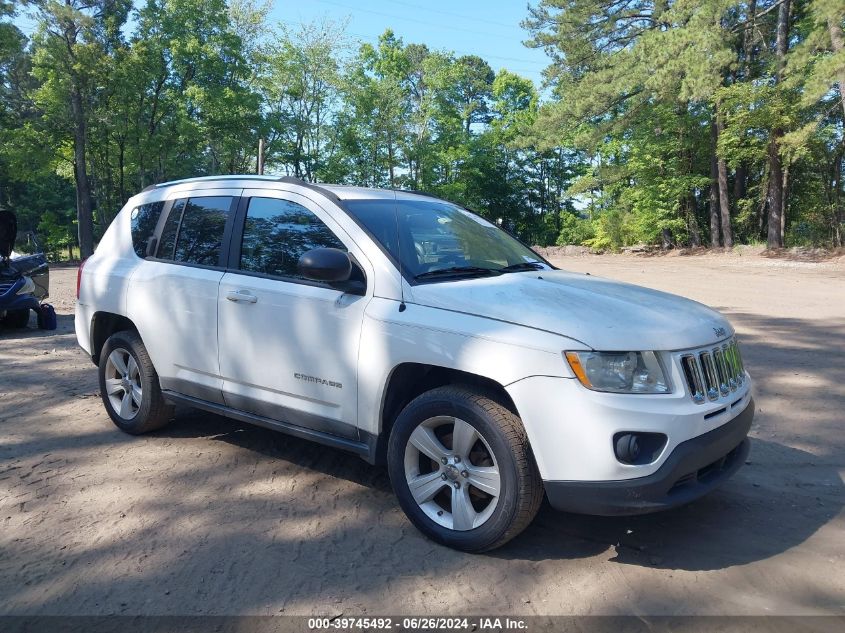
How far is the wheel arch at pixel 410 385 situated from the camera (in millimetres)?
3221

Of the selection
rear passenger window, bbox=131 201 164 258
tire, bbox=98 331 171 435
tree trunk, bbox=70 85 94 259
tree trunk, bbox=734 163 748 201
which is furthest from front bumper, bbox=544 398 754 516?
tree trunk, bbox=734 163 748 201

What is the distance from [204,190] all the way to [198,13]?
34.9 meters

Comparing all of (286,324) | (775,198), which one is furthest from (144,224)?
(775,198)

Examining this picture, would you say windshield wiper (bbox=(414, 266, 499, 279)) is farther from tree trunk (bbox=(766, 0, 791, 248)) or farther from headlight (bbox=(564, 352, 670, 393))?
tree trunk (bbox=(766, 0, 791, 248))

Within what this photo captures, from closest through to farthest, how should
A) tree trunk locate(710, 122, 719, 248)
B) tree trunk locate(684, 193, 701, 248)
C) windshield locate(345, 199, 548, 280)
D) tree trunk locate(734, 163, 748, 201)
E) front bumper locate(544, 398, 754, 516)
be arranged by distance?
front bumper locate(544, 398, 754, 516) < windshield locate(345, 199, 548, 280) < tree trunk locate(710, 122, 719, 248) < tree trunk locate(734, 163, 748, 201) < tree trunk locate(684, 193, 701, 248)

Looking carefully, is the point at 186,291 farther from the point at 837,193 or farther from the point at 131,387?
the point at 837,193

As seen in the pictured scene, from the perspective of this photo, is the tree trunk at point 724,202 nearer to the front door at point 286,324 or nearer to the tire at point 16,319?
Result: the tire at point 16,319

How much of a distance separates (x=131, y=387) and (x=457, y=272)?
2.82 metres

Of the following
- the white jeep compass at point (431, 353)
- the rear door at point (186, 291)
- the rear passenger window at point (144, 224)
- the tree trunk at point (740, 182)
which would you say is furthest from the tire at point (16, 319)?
the tree trunk at point (740, 182)

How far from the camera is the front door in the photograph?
3.57 metres

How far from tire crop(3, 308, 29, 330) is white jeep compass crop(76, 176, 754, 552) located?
6355mm

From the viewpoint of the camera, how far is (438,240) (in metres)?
4.04

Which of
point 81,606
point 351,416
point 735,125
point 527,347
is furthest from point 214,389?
point 735,125

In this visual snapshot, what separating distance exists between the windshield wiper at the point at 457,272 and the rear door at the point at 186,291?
149cm
